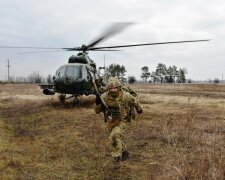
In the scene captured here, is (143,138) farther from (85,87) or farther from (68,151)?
(85,87)

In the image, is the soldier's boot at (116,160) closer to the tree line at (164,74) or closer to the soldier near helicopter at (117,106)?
the soldier near helicopter at (117,106)

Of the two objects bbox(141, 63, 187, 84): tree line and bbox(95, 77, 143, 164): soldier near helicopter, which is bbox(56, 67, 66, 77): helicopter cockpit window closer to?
bbox(95, 77, 143, 164): soldier near helicopter

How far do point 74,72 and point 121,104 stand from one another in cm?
1005

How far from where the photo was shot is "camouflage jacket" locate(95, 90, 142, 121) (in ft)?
25.0

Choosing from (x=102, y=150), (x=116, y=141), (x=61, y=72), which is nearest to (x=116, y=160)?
(x=116, y=141)

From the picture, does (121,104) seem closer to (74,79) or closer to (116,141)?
(116,141)

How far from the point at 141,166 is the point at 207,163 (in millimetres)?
1798

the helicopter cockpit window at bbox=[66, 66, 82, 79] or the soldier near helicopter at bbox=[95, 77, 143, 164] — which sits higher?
the helicopter cockpit window at bbox=[66, 66, 82, 79]

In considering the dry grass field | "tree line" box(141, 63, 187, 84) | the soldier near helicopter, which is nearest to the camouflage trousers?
the soldier near helicopter

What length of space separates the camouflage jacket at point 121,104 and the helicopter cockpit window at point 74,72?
31.9 feet

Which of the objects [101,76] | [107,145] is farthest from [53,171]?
[101,76]

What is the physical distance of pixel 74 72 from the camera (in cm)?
1745

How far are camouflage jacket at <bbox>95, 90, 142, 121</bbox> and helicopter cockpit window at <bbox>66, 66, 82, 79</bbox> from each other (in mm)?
9737

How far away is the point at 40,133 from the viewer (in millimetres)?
11281
